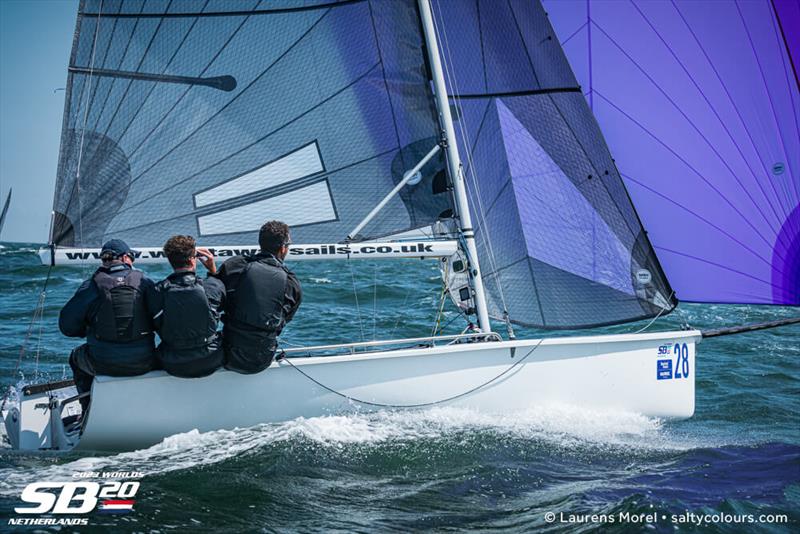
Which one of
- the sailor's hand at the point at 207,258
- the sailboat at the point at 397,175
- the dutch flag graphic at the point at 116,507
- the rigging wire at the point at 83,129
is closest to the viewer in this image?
the dutch flag graphic at the point at 116,507

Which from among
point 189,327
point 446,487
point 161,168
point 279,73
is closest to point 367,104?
point 279,73

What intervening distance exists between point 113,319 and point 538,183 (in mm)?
3286

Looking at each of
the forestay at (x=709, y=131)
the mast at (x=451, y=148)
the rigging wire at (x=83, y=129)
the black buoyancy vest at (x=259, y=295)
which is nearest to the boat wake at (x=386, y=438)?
the black buoyancy vest at (x=259, y=295)

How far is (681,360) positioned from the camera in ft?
16.1

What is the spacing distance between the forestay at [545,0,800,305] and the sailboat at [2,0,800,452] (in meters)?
0.07

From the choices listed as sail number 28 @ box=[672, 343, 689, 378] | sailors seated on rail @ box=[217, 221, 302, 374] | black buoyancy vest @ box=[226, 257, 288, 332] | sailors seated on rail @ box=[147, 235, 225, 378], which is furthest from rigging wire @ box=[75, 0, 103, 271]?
sail number 28 @ box=[672, 343, 689, 378]

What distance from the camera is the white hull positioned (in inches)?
165

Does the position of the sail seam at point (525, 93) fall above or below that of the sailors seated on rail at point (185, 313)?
above

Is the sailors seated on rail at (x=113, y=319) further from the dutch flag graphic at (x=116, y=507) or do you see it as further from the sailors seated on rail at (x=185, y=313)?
the dutch flag graphic at (x=116, y=507)

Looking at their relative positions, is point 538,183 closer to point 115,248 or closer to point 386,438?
point 386,438

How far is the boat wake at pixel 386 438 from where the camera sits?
3.91m

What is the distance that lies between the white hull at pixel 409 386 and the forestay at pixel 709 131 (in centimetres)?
87

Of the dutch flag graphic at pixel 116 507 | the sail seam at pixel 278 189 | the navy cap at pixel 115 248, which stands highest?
the sail seam at pixel 278 189

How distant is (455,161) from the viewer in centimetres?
529
